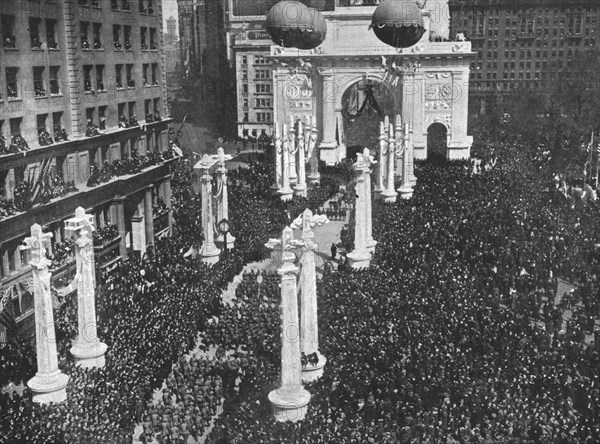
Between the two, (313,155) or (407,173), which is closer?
(407,173)

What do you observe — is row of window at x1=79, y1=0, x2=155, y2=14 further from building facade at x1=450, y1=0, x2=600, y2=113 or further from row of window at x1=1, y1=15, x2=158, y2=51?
building facade at x1=450, y1=0, x2=600, y2=113

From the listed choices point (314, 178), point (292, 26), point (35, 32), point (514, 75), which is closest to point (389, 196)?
point (314, 178)

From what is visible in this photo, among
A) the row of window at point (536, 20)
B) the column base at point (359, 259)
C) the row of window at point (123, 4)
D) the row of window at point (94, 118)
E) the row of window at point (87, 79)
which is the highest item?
the row of window at point (536, 20)

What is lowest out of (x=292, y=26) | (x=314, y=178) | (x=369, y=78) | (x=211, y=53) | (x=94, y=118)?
(x=314, y=178)

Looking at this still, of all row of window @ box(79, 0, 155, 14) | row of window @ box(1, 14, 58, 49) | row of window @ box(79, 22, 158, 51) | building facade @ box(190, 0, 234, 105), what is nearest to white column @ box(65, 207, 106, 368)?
row of window @ box(1, 14, 58, 49)

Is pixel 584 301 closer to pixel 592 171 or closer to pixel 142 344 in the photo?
pixel 142 344

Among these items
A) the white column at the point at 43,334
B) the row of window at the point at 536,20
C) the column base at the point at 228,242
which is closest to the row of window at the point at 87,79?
the column base at the point at 228,242

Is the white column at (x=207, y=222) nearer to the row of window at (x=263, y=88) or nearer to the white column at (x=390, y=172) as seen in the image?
the white column at (x=390, y=172)

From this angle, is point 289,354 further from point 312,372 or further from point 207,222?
point 207,222

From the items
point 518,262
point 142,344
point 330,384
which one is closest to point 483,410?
point 330,384
